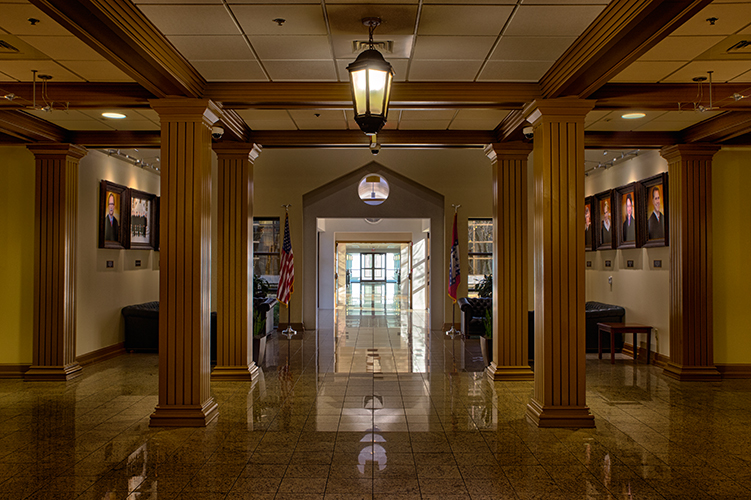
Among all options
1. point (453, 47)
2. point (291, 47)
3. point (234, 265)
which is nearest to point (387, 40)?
point (453, 47)

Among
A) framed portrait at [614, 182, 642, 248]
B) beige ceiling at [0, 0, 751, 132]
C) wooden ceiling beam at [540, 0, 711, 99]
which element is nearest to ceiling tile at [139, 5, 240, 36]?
beige ceiling at [0, 0, 751, 132]

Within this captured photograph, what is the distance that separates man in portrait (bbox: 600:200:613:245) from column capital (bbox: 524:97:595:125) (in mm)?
5085

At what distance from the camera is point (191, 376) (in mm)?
5176

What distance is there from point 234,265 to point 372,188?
5819 millimetres

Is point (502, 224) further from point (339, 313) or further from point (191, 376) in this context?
point (339, 313)

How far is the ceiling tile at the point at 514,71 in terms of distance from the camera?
483cm

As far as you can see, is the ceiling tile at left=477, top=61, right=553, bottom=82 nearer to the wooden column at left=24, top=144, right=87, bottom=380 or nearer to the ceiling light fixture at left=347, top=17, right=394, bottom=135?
the ceiling light fixture at left=347, top=17, right=394, bottom=135

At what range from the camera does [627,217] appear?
30.0ft

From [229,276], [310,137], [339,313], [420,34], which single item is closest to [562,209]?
[420,34]

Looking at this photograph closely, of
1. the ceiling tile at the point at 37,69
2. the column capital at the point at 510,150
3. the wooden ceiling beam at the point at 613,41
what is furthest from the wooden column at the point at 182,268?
the column capital at the point at 510,150

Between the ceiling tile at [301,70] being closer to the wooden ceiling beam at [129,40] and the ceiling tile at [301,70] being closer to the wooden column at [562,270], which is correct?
the wooden ceiling beam at [129,40]

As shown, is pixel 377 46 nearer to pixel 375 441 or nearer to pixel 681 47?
pixel 681 47

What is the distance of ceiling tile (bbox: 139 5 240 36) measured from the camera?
375cm

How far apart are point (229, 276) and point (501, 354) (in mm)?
3730
